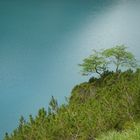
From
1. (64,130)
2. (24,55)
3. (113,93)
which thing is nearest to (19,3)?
(24,55)

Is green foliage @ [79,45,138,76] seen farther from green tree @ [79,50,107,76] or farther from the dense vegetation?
the dense vegetation

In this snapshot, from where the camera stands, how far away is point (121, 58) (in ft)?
59.6

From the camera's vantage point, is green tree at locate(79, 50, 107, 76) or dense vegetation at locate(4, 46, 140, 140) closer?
dense vegetation at locate(4, 46, 140, 140)

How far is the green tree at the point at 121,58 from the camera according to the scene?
18.0 meters

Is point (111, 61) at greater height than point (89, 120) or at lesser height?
greater

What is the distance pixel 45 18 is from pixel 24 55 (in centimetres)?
366

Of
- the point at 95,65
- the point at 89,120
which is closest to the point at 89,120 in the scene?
the point at 89,120

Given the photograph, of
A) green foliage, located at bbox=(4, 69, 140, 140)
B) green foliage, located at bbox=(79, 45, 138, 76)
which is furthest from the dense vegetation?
green foliage, located at bbox=(79, 45, 138, 76)

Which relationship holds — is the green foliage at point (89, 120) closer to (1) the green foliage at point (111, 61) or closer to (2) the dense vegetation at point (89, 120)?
(2) the dense vegetation at point (89, 120)

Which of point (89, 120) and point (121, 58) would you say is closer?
point (89, 120)

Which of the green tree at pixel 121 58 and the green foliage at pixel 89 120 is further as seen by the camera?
the green tree at pixel 121 58

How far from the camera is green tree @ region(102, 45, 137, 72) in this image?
59.2 ft

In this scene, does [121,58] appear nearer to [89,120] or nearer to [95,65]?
[95,65]

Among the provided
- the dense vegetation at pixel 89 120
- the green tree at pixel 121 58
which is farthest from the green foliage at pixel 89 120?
the green tree at pixel 121 58
